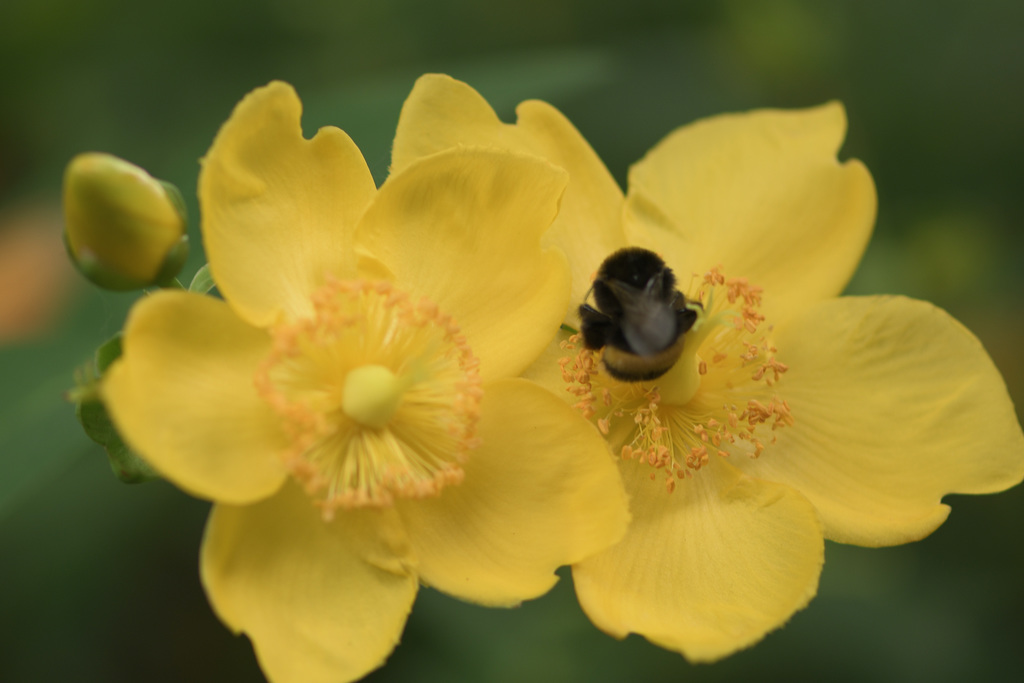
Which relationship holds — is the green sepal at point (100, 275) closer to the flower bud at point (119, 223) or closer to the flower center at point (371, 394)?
the flower bud at point (119, 223)

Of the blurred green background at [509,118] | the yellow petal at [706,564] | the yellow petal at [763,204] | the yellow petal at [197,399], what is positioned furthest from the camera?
the blurred green background at [509,118]

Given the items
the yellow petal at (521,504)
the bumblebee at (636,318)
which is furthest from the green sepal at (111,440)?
the bumblebee at (636,318)

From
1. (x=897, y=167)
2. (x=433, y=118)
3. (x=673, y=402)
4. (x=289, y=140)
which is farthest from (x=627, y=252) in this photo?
(x=897, y=167)

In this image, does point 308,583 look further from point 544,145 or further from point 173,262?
point 544,145

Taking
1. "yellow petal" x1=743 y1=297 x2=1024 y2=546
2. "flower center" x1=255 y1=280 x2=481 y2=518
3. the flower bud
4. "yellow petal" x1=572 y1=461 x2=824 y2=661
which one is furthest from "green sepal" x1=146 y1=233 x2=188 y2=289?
"yellow petal" x1=743 y1=297 x2=1024 y2=546

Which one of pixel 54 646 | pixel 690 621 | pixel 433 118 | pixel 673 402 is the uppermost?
pixel 433 118

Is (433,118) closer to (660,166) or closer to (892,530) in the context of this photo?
(660,166)

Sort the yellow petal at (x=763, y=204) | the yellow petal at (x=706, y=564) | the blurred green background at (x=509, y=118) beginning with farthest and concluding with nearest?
the blurred green background at (x=509, y=118) < the yellow petal at (x=763, y=204) < the yellow petal at (x=706, y=564)
